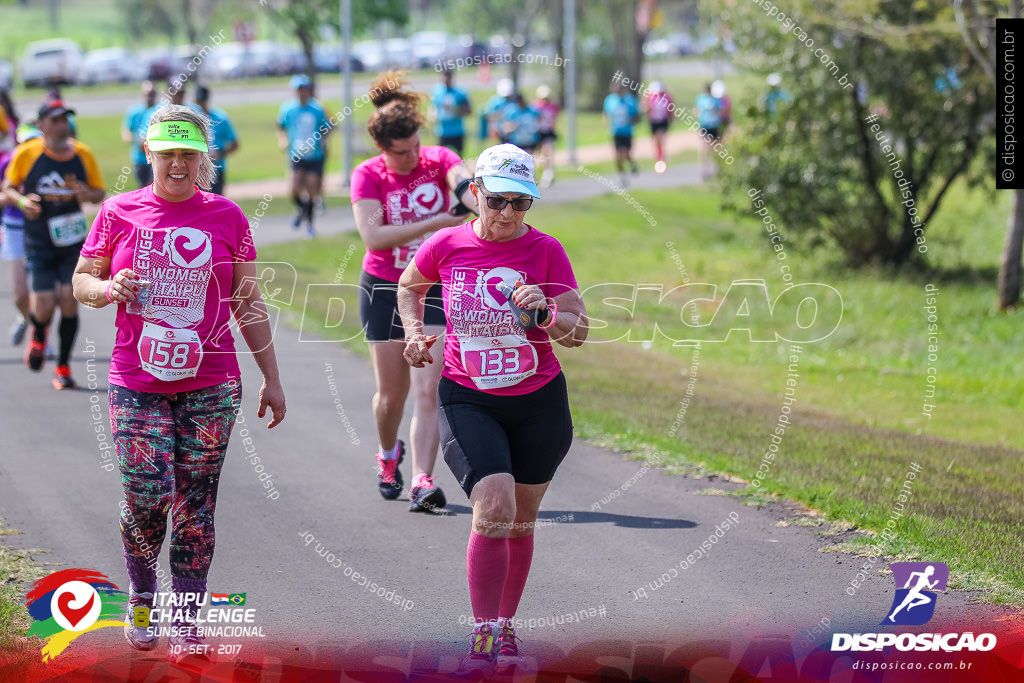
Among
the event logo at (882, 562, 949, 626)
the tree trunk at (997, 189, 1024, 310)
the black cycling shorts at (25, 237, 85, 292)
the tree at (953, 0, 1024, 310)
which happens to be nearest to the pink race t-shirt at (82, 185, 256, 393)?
the event logo at (882, 562, 949, 626)

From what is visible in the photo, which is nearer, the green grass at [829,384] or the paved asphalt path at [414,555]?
the paved asphalt path at [414,555]

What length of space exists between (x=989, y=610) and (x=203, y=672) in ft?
10.8

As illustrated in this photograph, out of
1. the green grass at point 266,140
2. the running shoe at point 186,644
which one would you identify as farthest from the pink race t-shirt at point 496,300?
the green grass at point 266,140

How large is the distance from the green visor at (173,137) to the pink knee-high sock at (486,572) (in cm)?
179

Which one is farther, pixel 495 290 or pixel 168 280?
pixel 495 290

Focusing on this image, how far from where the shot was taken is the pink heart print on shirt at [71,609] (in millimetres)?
4941

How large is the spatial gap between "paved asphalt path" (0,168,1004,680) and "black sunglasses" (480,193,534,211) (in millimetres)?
1777

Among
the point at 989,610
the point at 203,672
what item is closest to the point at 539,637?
the point at 203,672

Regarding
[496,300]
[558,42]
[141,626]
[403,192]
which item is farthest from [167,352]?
[558,42]

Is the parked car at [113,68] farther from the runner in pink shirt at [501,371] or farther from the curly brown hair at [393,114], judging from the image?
the runner in pink shirt at [501,371]

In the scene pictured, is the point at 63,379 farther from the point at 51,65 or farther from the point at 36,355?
the point at 51,65

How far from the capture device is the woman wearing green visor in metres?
4.45

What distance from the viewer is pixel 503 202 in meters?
4.49

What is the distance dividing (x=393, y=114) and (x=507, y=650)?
304 cm
